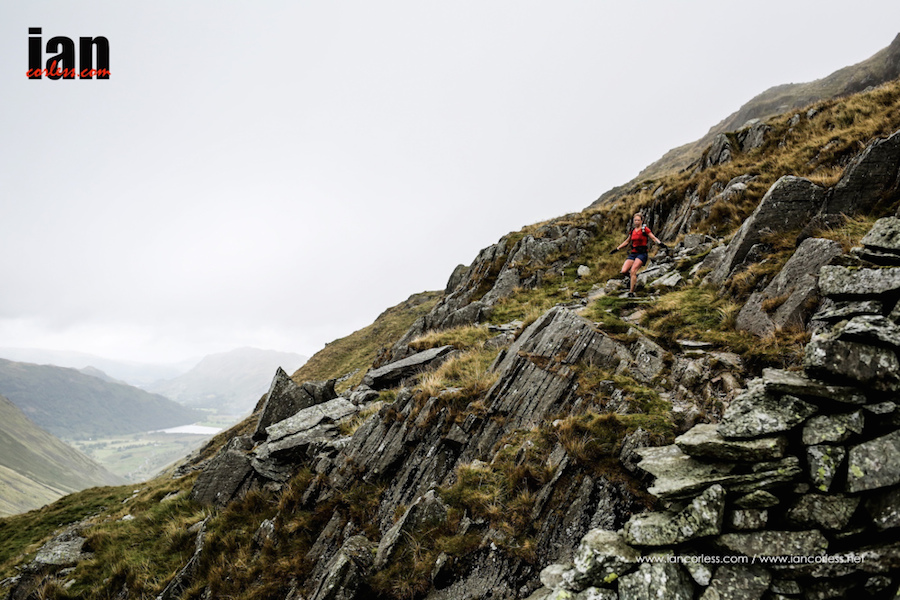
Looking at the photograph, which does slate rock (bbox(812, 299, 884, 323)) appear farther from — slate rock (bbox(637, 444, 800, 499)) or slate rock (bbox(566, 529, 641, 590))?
slate rock (bbox(566, 529, 641, 590))

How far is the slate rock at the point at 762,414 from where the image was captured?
19.2ft

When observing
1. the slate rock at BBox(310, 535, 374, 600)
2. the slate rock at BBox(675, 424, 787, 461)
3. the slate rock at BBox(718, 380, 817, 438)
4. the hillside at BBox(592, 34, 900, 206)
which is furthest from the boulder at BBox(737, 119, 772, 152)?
the hillside at BBox(592, 34, 900, 206)

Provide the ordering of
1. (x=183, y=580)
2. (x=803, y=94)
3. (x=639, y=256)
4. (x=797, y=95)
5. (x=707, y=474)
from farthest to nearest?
(x=797, y=95) → (x=803, y=94) → (x=639, y=256) → (x=183, y=580) → (x=707, y=474)

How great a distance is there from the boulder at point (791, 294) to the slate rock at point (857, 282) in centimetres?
271

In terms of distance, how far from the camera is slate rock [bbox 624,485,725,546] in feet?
18.1

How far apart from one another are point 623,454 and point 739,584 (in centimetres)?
311

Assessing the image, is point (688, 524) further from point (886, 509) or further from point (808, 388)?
point (808, 388)

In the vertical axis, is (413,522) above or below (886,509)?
below

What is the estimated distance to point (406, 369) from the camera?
18.7 m

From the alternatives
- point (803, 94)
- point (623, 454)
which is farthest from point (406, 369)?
point (803, 94)

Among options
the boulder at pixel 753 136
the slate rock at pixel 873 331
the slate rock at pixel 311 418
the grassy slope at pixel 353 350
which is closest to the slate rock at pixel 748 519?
the slate rock at pixel 873 331

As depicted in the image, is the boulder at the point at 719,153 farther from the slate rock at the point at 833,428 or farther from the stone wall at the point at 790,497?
the slate rock at the point at 833,428

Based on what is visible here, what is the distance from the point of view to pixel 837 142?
17719 mm

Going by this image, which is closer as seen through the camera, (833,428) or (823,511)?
(823,511)
